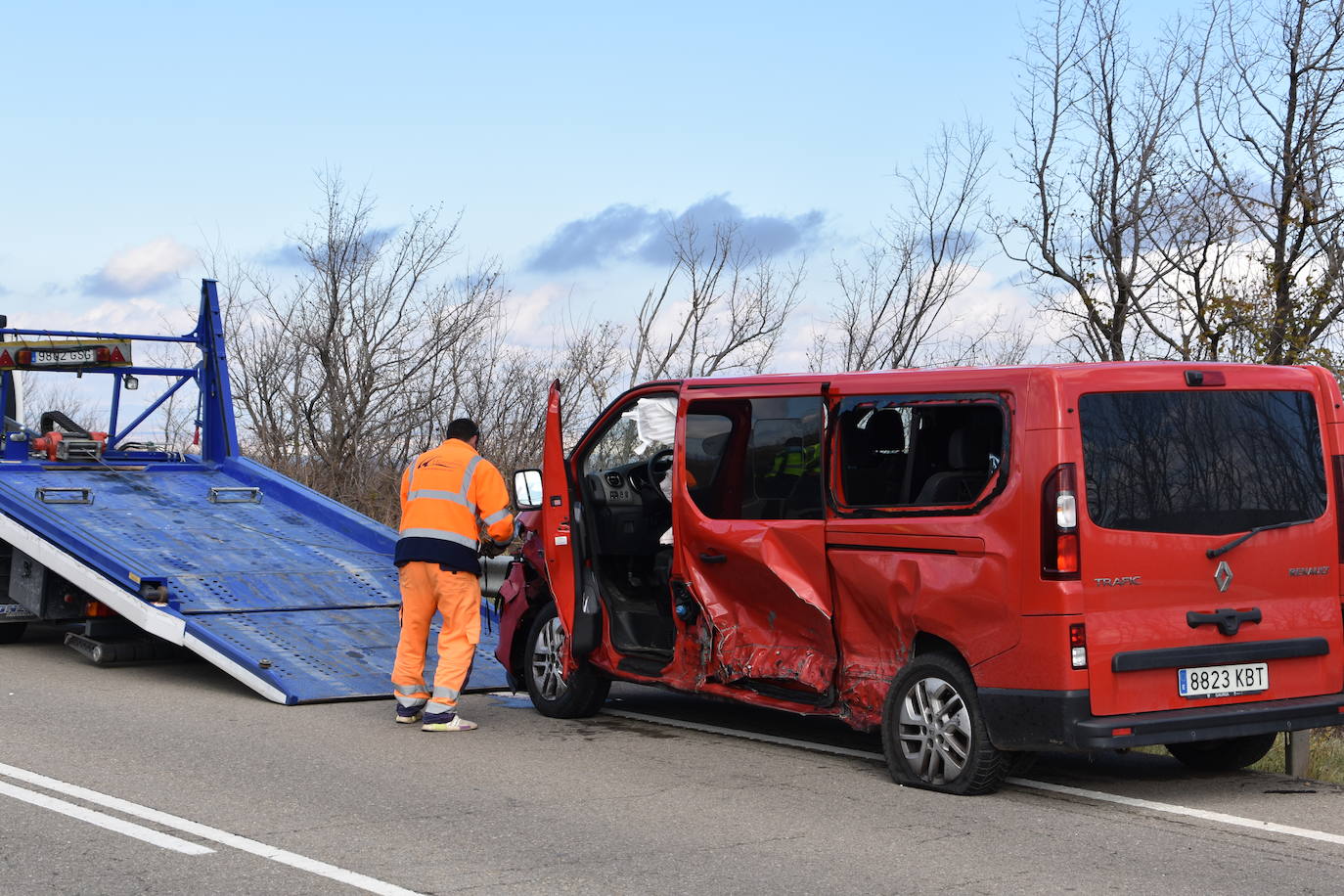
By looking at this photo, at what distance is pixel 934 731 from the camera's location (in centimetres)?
677

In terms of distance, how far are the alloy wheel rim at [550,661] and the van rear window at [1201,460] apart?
346cm

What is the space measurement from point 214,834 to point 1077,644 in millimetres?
3339

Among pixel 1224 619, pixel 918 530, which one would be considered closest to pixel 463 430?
pixel 918 530

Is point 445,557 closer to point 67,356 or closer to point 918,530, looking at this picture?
point 918,530

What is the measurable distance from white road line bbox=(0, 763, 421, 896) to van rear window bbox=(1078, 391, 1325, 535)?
10.1 feet

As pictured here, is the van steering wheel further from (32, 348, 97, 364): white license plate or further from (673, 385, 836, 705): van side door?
(32, 348, 97, 364): white license plate

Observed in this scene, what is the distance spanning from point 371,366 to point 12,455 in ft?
35.5

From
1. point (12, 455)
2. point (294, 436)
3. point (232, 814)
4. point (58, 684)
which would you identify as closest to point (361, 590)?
point (58, 684)

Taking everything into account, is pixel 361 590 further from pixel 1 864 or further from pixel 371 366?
pixel 371 366

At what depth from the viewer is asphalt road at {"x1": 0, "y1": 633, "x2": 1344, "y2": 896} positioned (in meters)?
5.32

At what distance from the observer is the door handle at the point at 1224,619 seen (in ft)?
21.3

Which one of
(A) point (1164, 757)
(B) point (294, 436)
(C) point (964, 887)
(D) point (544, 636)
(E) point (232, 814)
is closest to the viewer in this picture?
(C) point (964, 887)

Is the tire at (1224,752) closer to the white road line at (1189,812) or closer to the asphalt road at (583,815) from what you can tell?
the asphalt road at (583,815)

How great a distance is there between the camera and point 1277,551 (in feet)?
21.9
